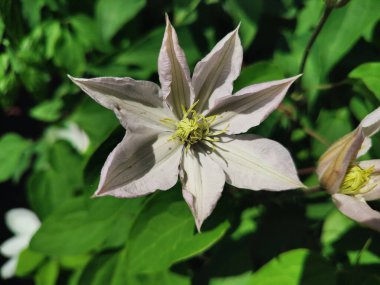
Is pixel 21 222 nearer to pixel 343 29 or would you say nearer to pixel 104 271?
pixel 104 271

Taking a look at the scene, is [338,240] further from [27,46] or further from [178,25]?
[27,46]

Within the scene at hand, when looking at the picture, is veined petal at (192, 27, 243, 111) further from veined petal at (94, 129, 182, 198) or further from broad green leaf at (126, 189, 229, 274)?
broad green leaf at (126, 189, 229, 274)

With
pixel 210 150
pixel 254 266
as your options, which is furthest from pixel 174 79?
pixel 254 266

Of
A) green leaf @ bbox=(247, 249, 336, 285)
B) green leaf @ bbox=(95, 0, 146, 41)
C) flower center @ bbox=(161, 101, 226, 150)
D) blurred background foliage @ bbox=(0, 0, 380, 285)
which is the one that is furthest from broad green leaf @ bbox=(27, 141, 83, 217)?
green leaf @ bbox=(247, 249, 336, 285)

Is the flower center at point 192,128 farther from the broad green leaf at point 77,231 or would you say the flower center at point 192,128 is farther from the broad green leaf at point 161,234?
the broad green leaf at point 77,231

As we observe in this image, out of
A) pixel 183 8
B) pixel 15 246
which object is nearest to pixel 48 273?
pixel 15 246

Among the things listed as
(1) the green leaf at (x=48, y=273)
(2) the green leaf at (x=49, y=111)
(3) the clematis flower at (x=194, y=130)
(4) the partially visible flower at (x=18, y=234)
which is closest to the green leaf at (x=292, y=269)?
(3) the clematis flower at (x=194, y=130)
